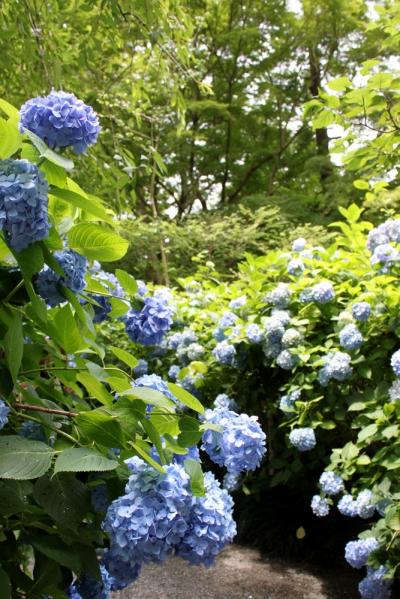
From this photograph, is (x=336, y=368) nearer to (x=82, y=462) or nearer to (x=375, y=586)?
(x=375, y=586)

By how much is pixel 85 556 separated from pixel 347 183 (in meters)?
10.8

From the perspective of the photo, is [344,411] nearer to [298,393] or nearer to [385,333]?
[298,393]

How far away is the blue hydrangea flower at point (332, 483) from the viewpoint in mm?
2715

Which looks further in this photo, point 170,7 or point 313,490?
point 313,490

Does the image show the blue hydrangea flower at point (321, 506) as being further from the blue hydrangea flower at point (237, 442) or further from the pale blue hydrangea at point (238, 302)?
the blue hydrangea flower at point (237, 442)

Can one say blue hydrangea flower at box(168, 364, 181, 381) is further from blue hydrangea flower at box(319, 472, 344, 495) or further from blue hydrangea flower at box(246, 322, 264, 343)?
blue hydrangea flower at box(319, 472, 344, 495)

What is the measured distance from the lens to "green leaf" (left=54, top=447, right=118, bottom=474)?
0.79 meters

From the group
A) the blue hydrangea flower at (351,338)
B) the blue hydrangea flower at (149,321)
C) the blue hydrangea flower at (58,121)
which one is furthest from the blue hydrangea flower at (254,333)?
the blue hydrangea flower at (58,121)

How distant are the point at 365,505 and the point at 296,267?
4.38 feet

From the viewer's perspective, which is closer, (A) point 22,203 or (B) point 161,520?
(A) point 22,203

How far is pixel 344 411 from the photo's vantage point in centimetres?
293

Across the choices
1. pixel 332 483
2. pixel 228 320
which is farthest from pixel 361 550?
pixel 228 320

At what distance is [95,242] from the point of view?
986 mm

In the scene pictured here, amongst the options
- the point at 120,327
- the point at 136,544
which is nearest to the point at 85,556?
the point at 136,544
